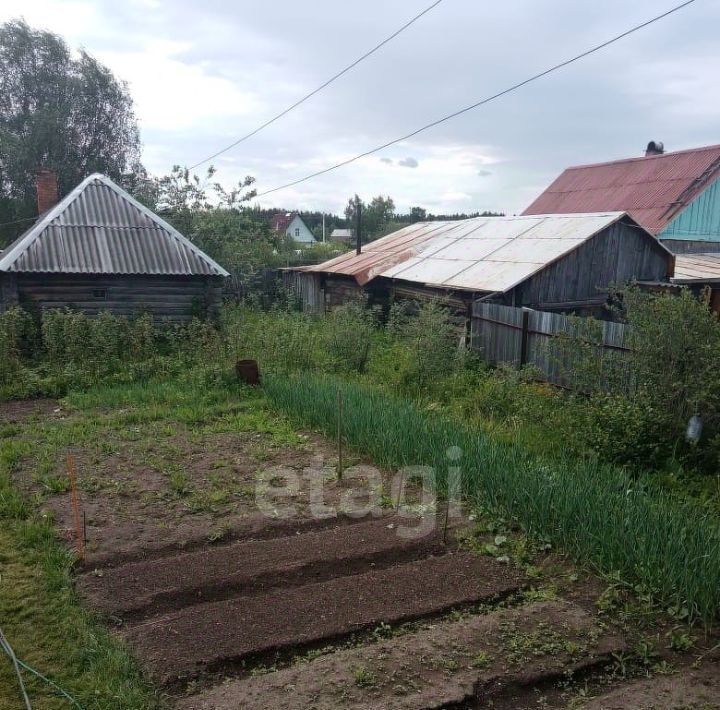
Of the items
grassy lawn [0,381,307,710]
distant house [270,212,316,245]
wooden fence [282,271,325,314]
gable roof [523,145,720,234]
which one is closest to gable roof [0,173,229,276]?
grassy lawn [0,381,307,710]

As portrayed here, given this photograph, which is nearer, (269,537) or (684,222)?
(269,537)

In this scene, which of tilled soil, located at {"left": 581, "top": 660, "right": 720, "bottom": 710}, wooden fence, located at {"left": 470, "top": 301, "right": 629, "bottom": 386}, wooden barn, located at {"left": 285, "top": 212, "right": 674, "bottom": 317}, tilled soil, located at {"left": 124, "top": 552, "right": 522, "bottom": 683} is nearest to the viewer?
tilled soil, located at {"left": 581, "top": 660, "right": 720, "bottom": 710}

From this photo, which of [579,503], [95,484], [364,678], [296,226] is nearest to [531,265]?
[579,503]

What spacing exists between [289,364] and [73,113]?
2161 cm

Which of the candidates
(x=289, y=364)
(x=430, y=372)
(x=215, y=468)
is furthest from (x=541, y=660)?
(x=289, y=364)

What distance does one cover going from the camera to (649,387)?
669cm

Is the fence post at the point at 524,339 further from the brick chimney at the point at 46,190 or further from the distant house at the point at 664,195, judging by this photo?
the brick chimney at the point at 46,190

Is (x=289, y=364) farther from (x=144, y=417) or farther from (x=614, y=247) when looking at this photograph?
(x=614, y=247)

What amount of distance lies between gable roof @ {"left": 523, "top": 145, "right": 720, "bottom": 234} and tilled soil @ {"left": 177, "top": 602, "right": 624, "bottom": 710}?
16.1m

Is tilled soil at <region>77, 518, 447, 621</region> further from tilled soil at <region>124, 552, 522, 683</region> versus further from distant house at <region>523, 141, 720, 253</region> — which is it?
distant house at <region>523, 141, 720, 253</region>

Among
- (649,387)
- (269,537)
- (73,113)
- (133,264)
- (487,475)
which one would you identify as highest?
(73,113)

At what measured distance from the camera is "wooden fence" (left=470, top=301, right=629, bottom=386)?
27.1 feet

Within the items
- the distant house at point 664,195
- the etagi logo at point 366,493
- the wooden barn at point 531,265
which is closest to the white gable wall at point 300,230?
the distant house at point 664,195

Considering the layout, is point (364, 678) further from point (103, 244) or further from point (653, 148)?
point (653, 148)
